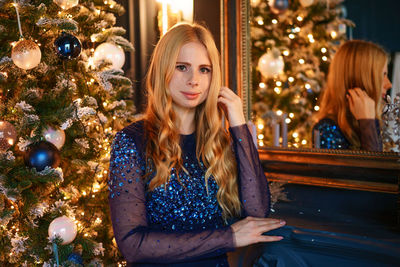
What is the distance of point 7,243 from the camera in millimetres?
2006

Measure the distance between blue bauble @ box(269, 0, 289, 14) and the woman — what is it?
1.05 m

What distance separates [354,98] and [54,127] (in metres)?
1.71

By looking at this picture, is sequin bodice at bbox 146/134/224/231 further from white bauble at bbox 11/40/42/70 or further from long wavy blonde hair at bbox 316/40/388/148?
long wavy blonde hair at bbox 316/40/388/148

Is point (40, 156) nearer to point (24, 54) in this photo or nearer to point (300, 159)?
point (24, 54)

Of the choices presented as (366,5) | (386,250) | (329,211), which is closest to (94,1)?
(366,5)

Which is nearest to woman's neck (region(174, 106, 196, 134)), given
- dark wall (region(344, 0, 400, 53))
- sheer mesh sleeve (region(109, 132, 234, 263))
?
sheer mesh sleeve (region(109, 132, 234, 263))

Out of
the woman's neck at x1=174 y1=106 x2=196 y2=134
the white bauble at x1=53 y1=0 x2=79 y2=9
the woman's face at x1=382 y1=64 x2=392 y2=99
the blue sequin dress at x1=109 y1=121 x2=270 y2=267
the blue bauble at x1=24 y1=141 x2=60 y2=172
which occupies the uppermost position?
the white bauble at x1=53 y1=0 x2=79 y2=9

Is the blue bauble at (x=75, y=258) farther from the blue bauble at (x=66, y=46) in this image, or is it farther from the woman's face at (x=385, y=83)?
the woman's face at (x=385, y=83)

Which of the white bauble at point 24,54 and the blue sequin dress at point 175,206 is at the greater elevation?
the white bauble at point 24,54

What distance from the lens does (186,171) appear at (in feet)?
5.64

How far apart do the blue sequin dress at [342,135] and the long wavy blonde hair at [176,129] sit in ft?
2.70

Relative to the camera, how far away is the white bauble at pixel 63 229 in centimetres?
192

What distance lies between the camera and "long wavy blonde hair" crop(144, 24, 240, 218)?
1695mm

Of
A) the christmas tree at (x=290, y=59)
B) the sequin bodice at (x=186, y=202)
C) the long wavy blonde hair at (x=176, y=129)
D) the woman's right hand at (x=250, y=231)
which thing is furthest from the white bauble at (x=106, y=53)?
the woman's right hand at (x=250, y=231)
